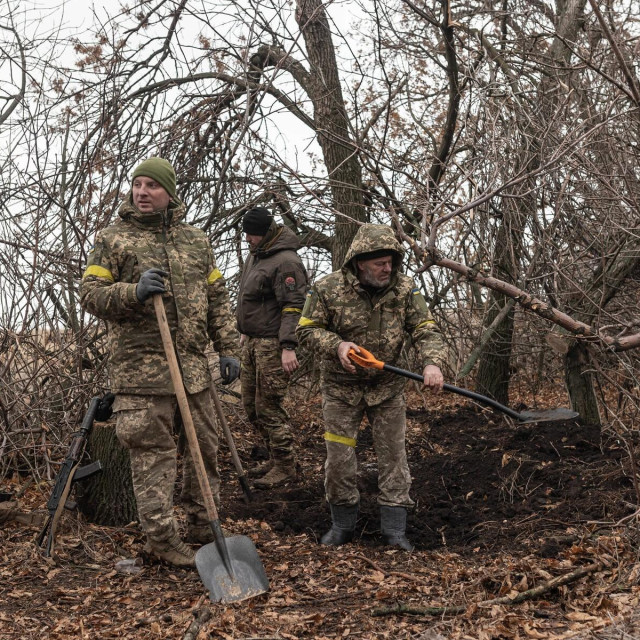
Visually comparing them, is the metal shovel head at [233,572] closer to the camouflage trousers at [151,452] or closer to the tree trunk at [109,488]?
the camouflage trousers at [151,452]

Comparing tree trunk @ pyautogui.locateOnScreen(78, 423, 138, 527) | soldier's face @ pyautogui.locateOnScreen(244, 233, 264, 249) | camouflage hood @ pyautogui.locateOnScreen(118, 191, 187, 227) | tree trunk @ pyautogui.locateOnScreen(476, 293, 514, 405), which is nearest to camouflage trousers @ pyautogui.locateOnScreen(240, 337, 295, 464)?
soldier's face @ pyautogui.locateOnScreen(244, 233, 264, 249)

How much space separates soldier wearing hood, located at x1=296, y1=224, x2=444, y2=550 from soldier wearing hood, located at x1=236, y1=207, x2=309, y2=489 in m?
1.43

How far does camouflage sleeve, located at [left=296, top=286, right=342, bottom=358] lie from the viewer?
4762 mm

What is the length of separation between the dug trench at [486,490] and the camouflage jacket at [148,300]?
1.53 meters

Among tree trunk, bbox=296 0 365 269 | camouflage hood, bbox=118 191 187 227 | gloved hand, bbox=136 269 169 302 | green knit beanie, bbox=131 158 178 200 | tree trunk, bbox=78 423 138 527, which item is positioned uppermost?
tree trunk, bbox=296 0 365 269

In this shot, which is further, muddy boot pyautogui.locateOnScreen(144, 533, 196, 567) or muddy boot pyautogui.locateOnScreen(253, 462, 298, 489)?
muddy boot pyautogui.locateOnScreen(253, 462, 298, 489)

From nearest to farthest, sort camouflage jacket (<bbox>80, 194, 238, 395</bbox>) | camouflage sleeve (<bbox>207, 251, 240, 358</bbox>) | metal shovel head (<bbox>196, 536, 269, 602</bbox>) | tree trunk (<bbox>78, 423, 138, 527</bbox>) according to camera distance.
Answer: metal shovel head (<bbox>196, 536, 269, 602</bbox>) < camouflage jacket (<bbox>80, 194, 238, 395</bbox>) < camouflage sleeve (<bbox>207, 251, 240, 358</bbox>) < tree trunk (<bbox>78, 423, 138, 527</bbox>)

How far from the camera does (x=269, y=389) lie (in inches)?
264

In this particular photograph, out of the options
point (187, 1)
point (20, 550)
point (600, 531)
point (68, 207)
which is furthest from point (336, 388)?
point (187, 1)

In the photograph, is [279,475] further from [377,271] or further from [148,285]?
[148,285]

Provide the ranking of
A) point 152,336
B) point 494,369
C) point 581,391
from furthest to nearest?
point 494,369 < point 581,391 < point 152,336

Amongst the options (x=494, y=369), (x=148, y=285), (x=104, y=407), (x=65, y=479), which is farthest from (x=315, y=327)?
(x=494, y=369)

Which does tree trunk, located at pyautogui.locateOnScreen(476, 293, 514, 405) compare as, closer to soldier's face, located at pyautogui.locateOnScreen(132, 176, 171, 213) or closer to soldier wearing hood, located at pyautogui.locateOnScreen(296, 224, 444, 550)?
soldier wearing hood, located at pyautogui.locateOnScreen(296, 224, 444, 550)

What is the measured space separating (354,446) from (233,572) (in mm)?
1180
